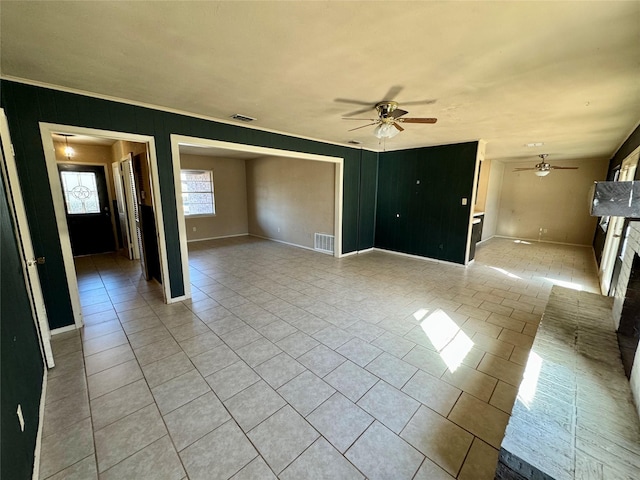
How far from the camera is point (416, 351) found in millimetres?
2492

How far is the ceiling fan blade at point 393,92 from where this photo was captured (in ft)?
7.75

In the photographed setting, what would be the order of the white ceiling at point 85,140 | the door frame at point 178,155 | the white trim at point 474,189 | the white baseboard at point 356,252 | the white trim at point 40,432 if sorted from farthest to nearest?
the white baseboard at point 356,252
the white ceiling at point 85,140
the white trim at point 474,189
the door frame at point 178,155
the white trim at point 40,432

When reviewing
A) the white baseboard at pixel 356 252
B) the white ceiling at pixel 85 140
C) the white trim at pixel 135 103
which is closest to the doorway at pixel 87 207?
the white ceiling at pixel 85 140

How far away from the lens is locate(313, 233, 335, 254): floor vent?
6219 millimetres

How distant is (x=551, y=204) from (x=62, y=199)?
10.5 metres

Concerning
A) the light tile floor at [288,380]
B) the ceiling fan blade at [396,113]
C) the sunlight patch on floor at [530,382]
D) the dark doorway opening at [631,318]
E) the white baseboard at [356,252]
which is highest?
the ceiling fan blade at [396,113]

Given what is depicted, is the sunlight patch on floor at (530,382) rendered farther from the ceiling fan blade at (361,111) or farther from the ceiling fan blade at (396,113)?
the ceiling fan blade at (361,111)

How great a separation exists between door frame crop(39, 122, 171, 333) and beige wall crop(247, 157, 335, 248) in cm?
360

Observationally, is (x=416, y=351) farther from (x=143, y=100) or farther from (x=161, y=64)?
(x=143, y=100)

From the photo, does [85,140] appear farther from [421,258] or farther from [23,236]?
[421,258]

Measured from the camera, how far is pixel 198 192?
763cm

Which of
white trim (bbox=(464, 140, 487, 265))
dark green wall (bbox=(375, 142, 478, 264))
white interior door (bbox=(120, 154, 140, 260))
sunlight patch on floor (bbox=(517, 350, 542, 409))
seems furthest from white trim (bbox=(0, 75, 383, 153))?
sunlight patch on floor (bbox=(517, 350, 542, 409))

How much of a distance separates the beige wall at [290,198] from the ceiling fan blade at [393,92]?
330 cm

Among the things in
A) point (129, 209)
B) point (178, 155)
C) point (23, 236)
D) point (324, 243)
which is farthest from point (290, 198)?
point (23, 236)
